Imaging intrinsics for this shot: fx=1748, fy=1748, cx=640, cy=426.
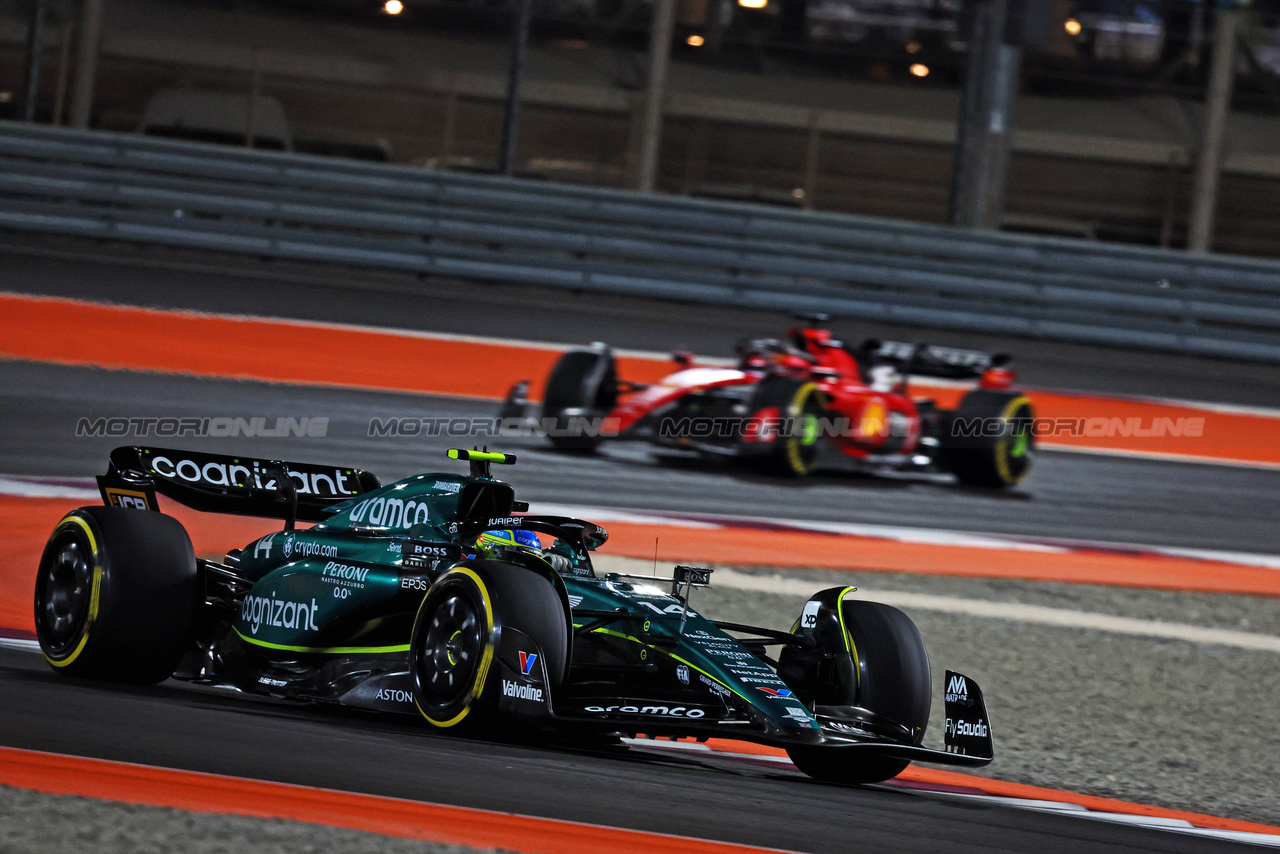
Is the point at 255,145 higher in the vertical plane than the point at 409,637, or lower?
higher

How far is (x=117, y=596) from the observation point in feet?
18.0

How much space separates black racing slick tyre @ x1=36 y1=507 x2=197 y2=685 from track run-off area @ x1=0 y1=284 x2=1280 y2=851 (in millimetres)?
184

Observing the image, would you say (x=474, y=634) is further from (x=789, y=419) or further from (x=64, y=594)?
(x=789, y=419)

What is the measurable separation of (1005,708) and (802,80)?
56.3 feet

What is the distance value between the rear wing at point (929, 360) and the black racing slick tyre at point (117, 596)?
22.7 feet

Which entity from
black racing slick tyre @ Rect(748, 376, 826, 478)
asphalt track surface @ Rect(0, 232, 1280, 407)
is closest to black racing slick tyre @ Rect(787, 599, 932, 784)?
black racing slick tyre @ Rect(748, 376, 826, 478)

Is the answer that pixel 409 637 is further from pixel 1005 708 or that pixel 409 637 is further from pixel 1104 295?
pixel 1104 295

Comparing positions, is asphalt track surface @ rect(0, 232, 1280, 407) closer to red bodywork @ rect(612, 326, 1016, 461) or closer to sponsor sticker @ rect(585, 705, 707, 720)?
red bodywork @ rect(612, 326, 1016, 461)

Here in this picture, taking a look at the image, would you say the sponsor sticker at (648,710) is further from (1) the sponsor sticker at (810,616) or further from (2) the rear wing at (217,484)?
(2) the rear wing at (217,484)

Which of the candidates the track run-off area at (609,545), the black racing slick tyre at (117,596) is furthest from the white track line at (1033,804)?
the black racing slick tyre at (117,596)

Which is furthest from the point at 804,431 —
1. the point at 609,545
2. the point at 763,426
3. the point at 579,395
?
the point at 609,545

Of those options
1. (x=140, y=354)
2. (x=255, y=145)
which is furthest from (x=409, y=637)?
(x=255, y=145)

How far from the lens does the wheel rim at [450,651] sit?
483 centimetres

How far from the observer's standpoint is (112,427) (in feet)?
35.3
